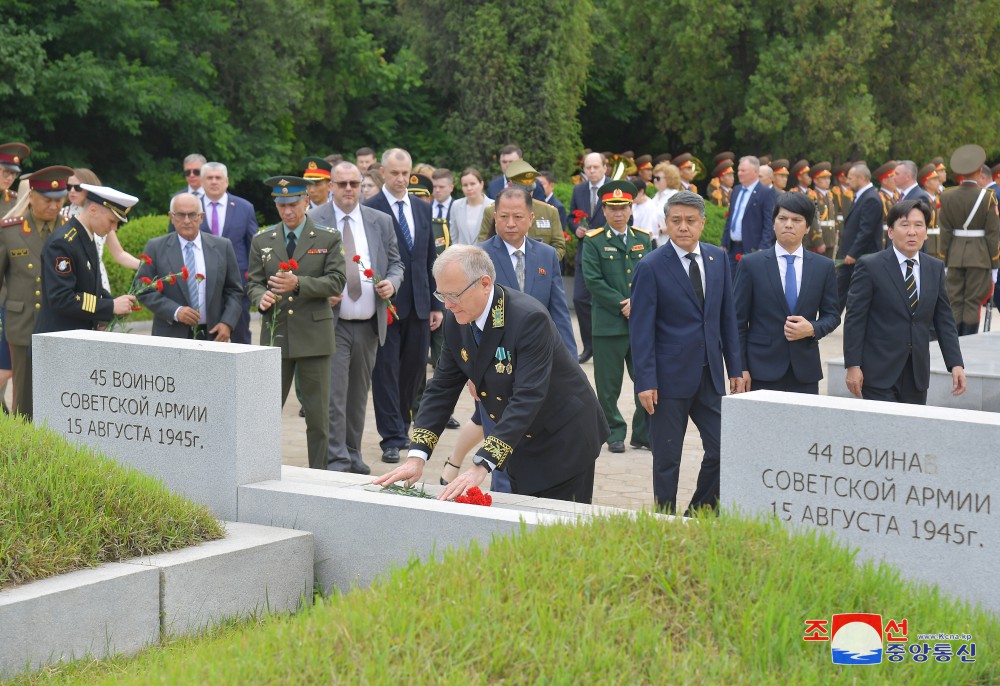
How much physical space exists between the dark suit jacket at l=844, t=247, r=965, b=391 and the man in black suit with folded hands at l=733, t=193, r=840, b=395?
9.8 inches

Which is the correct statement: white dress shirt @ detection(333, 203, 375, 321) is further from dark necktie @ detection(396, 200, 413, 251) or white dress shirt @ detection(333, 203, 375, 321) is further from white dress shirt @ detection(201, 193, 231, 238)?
white dress shirt @ detection(201, 193, 231, 238)

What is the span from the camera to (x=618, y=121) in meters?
38.3

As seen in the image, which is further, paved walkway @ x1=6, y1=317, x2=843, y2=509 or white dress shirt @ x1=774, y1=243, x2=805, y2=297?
paved walkway @ x1=6, y1=317, x2=843, y2=509

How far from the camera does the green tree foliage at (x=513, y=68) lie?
1050 inches

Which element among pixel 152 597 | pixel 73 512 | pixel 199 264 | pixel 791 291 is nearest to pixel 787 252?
pixel 791 291

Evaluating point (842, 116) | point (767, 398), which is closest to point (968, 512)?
point (767, 398)

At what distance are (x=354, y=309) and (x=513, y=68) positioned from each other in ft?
58.9

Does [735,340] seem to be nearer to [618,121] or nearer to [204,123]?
[204,123]

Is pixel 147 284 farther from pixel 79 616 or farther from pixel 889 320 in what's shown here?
pixel 889 320

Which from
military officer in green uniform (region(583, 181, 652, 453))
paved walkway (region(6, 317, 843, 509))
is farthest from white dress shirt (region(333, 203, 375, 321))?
military officer in green uniform (region(583, 181, 652, 453))

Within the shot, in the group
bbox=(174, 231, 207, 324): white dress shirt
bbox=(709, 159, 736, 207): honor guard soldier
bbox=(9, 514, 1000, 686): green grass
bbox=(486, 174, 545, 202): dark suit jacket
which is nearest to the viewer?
bbox=(9, 514, 1000, 686): green grass

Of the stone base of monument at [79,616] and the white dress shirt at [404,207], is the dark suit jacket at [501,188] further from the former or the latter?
the stone base of monument at [79,616]

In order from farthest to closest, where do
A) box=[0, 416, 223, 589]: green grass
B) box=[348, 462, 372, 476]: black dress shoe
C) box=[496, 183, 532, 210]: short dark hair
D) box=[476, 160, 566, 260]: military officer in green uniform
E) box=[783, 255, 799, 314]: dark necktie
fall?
box=[476, 160, 566, 260]: military officer in green uniform → box=[348, 462, 372, 476]: black dress shoe → box=[496, 183, 532, 210]: short dark hair → box=[783, 255, 799, 314]: dark necktie → box=[0, 416, 223, 589]: green grass

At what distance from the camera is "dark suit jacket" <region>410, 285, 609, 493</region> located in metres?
→ 6.09
